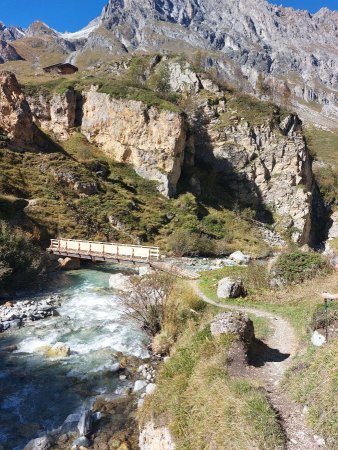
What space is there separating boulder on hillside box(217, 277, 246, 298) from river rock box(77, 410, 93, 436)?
8.92m

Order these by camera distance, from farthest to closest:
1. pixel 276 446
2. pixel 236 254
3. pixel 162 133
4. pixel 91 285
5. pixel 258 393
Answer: pixel 162 133, pixel 236 254, pixel 91 285, pixel 258 393, pixel 276 446

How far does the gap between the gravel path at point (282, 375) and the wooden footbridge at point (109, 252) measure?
14.3 meters

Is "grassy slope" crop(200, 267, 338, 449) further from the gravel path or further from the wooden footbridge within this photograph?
the wooden footbridge

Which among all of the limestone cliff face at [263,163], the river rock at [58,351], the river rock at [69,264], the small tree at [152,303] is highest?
the limestone cliff face at [263,163]

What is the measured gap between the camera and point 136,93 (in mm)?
60750

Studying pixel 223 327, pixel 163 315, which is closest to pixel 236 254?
pixel 163 315

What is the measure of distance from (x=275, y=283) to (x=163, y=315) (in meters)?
6.75

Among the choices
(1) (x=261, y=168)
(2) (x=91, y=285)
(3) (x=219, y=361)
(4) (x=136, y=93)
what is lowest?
(2) (x=91, y=285)

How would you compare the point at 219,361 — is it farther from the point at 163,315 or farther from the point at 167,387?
the point at 163,315

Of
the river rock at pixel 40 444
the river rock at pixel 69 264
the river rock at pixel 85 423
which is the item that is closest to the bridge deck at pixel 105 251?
the river rock at pixel 69 264

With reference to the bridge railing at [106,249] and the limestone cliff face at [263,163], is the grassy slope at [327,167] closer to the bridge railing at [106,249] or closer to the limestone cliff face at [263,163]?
the limestone cliff face at [263,163]

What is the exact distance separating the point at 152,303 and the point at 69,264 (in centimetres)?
1975

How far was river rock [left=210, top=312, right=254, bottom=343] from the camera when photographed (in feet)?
36.1

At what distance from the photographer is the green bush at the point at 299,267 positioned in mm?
18141
